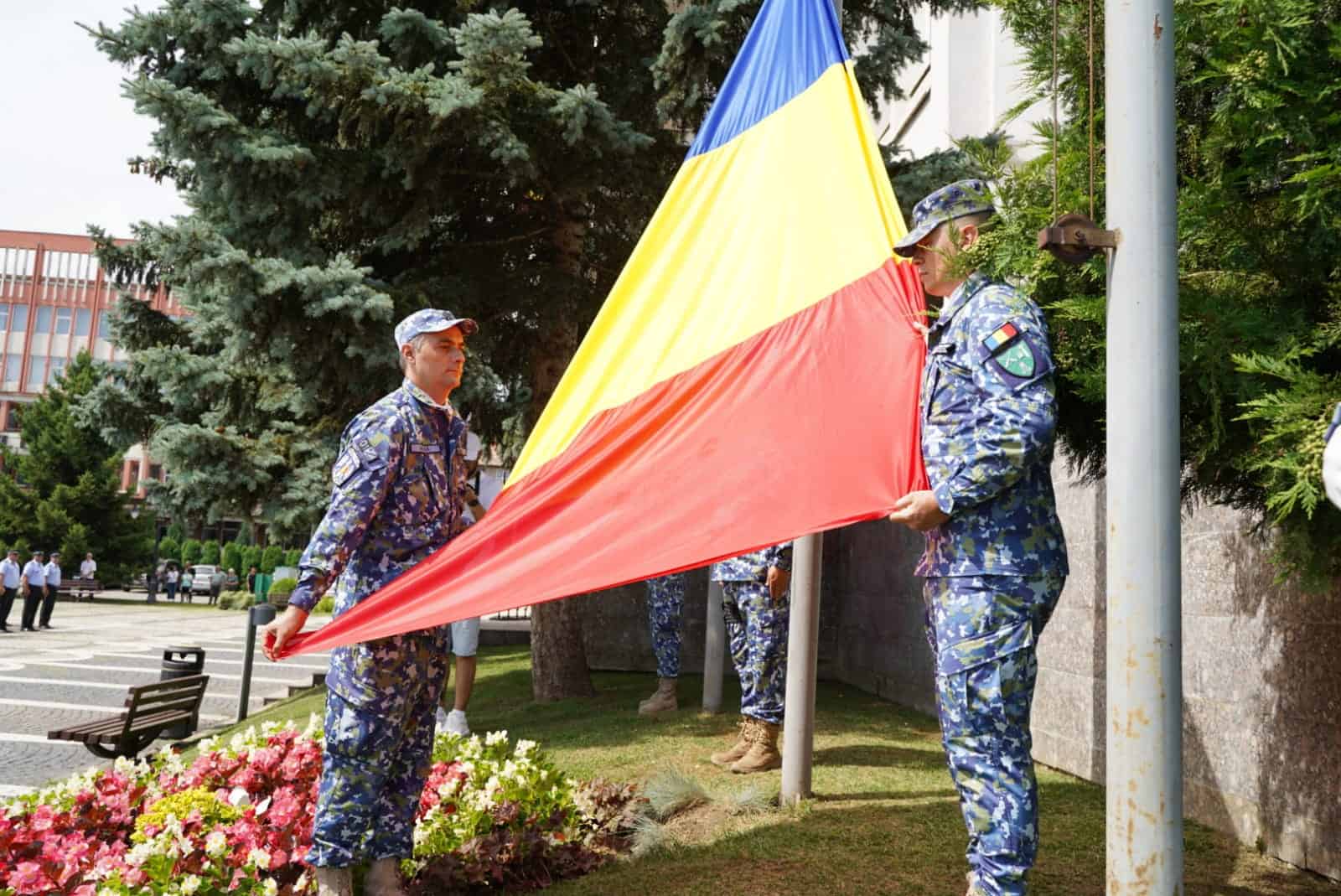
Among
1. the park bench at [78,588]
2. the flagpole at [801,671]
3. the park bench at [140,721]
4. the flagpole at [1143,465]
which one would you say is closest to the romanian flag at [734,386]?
the flagpole at [1143,465]

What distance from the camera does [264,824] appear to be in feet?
13.0

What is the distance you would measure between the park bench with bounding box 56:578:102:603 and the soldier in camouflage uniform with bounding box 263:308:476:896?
41.4 metres

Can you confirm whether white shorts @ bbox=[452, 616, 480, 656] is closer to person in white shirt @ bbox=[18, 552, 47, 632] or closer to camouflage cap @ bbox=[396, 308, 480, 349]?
camouflage cap @ bbox=[396, 308, 480, 349]

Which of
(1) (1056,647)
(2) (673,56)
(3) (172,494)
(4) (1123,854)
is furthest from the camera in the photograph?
(3) (172,494)

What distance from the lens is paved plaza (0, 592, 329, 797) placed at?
9812 millimetres

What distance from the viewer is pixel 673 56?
331 inches

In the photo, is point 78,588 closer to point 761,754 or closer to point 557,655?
point 557,655

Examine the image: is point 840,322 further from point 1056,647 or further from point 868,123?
point 1056,647

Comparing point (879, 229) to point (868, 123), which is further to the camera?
point (868, 123)

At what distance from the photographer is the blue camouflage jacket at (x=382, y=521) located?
3.60 metres

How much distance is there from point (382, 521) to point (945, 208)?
88.0 inches

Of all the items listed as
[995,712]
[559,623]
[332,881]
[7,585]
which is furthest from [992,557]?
[7,585]

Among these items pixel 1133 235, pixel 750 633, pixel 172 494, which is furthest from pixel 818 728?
pixel 172 494

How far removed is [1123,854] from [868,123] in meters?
2.86
